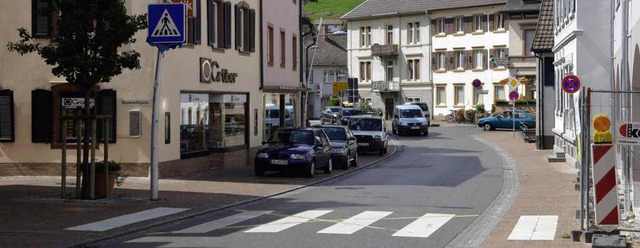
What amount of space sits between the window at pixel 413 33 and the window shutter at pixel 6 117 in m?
59.9

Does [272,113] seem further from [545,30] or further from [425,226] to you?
[425,226]

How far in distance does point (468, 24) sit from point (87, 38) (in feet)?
204

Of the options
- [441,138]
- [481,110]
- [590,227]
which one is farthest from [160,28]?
[481,110]

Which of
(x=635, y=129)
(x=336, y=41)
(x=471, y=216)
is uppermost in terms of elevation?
(x=336, y=41)

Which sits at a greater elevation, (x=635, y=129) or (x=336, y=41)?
(x=336, y=41)

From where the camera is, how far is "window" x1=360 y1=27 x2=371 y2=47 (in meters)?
88.4

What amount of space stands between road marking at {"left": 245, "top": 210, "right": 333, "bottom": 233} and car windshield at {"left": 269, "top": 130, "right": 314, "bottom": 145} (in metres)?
10.2

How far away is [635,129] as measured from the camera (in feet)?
44.0

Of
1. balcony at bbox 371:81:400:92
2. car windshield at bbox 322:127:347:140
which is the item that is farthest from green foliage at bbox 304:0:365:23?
car windshield at bbox 322:127:347:140

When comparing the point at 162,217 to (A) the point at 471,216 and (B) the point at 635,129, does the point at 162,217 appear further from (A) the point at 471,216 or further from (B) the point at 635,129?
(B) the point at 635,129

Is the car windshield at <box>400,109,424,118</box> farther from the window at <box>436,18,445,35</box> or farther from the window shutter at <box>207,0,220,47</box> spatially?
the window shutter at <box>207,0,220,47</box>

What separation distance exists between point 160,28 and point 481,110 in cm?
5451

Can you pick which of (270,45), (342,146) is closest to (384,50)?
(270,45)

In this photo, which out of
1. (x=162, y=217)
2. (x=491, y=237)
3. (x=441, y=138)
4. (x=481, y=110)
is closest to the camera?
(x=491, y=237)
